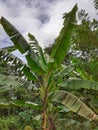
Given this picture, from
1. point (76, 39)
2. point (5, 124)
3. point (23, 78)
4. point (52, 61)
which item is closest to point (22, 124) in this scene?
point (5, 124)

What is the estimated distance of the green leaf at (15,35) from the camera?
851 centimetres

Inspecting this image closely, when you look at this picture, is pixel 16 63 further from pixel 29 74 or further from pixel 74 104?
pixel 74 104

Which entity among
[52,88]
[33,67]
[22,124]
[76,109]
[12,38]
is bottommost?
[22,124]

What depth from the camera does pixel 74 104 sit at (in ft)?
26.4

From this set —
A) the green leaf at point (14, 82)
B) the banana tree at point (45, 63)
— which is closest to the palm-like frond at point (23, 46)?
the banana tree at point (45, 63)

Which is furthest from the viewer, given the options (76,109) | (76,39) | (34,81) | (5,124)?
(5,124)

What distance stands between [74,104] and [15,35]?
7.63 ft

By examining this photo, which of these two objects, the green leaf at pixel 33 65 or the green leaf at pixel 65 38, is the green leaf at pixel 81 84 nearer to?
the green leaf at pixel 65 38

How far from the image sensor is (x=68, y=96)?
8.27 meters

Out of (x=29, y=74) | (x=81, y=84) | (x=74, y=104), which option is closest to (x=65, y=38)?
(x=81, y=84)

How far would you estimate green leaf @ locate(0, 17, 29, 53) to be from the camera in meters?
8.51

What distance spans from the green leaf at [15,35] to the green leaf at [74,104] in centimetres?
147

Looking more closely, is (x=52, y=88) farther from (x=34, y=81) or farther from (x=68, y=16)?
(x=68, y=16)

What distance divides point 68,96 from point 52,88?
84 centimetres
